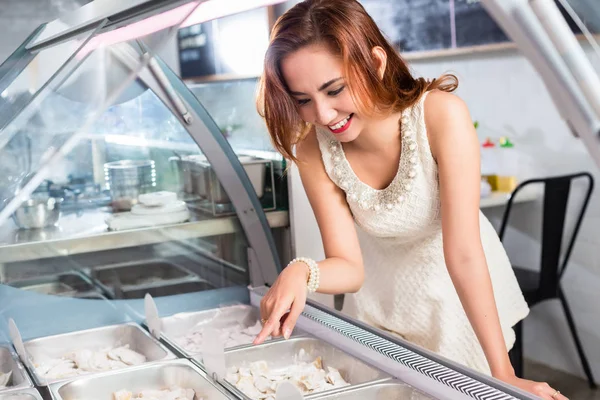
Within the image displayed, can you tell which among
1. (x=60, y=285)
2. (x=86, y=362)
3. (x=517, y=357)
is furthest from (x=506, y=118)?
(x=86, y=362)

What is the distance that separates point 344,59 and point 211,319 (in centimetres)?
96

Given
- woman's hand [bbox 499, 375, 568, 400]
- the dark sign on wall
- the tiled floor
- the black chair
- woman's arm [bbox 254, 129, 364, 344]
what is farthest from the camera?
the dark sign on wall

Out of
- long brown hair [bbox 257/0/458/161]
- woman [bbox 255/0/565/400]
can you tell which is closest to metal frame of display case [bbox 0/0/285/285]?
woman [bbox 255/0/565/400]

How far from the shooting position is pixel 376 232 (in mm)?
1791

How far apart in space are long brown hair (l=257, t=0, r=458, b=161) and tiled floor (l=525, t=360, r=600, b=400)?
98.0 inches

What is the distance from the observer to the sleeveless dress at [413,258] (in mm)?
1657

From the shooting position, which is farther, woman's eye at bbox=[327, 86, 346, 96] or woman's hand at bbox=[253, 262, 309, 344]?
woman's eye at bbox=[327, 86, 346, 96]

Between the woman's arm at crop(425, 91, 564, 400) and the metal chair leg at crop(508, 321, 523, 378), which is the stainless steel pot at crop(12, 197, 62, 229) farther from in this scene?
the metal chair leg at crop(508, 321, 523, 378)

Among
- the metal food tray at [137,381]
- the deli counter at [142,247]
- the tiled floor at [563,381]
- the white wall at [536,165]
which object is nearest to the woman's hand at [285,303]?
the deli counter at [142,247]

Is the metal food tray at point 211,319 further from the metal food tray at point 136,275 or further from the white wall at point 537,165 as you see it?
the white wall at point 537,165

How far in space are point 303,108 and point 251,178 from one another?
0.93 m

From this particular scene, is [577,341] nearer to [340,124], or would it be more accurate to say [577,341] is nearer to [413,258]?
[413,258]

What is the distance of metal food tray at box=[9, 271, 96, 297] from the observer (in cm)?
195

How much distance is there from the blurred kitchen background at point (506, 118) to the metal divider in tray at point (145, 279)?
4.44 feet
